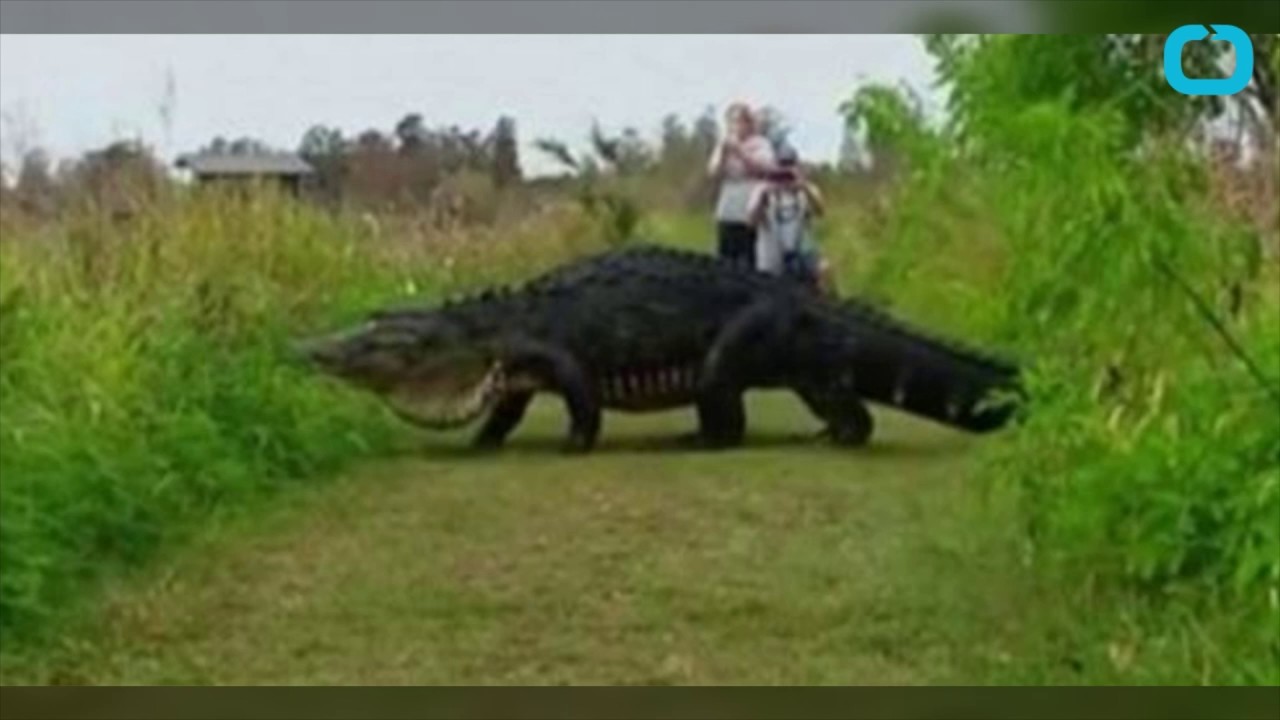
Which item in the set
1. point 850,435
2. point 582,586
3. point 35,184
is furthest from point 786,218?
point 582,586

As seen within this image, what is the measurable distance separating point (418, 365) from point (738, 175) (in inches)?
90.9

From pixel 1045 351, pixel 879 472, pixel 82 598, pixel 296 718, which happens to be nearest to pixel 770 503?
pixel 879 472

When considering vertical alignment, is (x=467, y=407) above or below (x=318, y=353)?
below

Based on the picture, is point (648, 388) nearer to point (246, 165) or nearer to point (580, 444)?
point (580, 444)

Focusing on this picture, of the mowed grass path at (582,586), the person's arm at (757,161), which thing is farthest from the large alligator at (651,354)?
the person's arm at (757,161)

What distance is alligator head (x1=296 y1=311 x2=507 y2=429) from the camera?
7883 mm

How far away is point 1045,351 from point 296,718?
1.92 meters

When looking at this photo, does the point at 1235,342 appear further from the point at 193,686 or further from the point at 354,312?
the point at 354,312

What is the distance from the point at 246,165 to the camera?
380 inches

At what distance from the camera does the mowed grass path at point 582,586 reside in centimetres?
443

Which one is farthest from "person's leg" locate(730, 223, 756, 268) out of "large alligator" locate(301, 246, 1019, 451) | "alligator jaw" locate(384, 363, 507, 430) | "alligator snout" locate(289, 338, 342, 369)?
Answer: "alligator snout" locate(289, 338, 342, 369)

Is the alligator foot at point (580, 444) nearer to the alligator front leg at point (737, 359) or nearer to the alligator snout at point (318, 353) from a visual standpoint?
the alligator front leg at point (737, 359)

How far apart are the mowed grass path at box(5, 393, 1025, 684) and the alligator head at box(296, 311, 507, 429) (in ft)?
1.94

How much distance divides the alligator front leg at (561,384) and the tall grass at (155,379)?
421 millimetres
